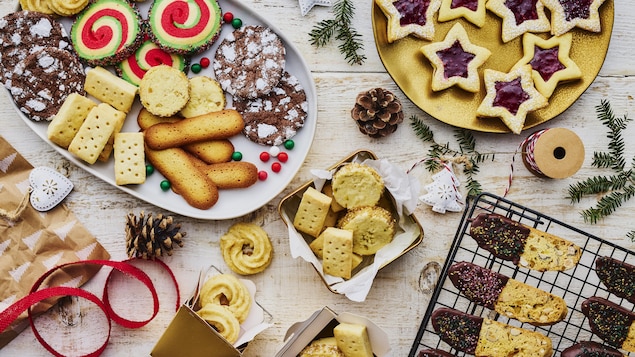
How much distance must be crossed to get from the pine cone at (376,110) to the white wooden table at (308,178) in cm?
9

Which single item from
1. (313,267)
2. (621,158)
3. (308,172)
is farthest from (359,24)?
Result: (621,158)

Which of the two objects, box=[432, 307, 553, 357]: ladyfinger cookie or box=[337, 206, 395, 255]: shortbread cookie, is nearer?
box=[432, 307, 553, 357]: ladyfinger cookie

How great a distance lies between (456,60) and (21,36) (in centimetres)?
150

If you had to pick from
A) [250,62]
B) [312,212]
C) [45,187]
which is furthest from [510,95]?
[45,187]

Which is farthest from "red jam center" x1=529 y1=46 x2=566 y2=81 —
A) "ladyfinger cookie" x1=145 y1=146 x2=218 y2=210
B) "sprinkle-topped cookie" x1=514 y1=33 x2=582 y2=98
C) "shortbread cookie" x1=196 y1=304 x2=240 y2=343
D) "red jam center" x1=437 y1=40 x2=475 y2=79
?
"shortbread cookie" x1=196 y1=304 x2=240 y2=343

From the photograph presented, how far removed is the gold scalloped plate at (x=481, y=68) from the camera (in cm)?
245

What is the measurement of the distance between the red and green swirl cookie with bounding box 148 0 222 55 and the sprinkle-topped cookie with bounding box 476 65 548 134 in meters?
0.99

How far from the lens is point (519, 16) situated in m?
2.48

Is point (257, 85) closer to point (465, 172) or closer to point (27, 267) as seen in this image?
point (465, 172)

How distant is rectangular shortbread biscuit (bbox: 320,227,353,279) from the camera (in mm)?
2332

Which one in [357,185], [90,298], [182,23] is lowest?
[90,298]

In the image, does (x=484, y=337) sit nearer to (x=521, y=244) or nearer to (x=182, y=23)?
(x=521, y=244)

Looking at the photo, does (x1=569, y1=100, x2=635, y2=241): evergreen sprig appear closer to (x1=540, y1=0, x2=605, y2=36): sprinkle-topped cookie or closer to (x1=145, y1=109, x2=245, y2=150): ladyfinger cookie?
(x1=540, y1=0, x2=605, y2=36): sprinkle-topped cookie

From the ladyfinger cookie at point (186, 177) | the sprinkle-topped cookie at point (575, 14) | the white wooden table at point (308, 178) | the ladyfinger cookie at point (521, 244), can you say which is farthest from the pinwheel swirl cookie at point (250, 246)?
the sprinkle-topped cookie at point (575, 14)
